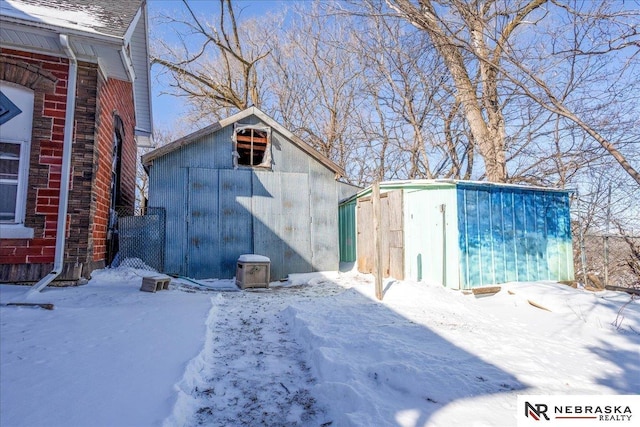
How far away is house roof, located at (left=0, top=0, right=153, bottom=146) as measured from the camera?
14.6 ft

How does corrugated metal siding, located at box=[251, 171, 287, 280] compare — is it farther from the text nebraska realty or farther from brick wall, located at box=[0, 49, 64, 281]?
the text nebraska realty

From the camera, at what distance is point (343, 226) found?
38.9 ft

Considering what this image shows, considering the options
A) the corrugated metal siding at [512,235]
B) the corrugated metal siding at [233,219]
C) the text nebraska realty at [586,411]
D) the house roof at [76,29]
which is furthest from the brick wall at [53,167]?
the corrugated metal siding at [512,235]

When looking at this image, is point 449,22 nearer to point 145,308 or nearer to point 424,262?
point 424,262

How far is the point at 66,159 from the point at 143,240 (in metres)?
3.68

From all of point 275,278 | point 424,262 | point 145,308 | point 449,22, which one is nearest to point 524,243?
point 424,262

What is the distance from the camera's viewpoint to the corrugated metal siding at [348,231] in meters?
11.1

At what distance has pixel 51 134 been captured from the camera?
15.8 feet

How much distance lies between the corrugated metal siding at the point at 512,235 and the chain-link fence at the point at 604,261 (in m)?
1.19

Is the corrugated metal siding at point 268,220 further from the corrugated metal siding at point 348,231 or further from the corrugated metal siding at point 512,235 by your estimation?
the corrugated metal siding at point 512,235

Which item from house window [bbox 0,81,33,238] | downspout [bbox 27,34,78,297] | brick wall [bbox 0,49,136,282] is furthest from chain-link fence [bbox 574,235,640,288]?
house window [bbox 0,81,33,238]

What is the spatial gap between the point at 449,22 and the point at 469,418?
5.50 metres

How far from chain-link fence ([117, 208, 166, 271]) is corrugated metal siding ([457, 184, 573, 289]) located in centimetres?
747

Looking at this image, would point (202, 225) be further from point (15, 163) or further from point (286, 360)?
point (286, 360)
